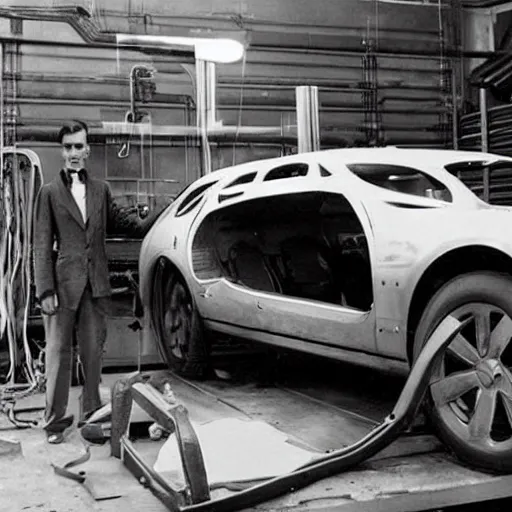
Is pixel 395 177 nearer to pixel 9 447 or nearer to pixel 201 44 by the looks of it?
pixel 9 447

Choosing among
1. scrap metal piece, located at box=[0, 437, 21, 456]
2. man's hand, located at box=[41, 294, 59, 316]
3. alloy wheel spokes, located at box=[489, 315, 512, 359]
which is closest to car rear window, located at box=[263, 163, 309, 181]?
man's hand, located at box=[41, 294, 59, 316]

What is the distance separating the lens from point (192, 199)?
16.9 ft

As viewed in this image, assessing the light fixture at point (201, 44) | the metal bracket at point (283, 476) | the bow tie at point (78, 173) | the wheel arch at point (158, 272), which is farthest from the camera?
the light fixture at point (201, 44)

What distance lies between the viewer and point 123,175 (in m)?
7.10

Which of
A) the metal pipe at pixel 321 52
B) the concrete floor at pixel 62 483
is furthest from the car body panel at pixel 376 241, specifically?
the metal pipe at pixel 321 52

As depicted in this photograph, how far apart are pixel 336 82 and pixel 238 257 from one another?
3.74 meters

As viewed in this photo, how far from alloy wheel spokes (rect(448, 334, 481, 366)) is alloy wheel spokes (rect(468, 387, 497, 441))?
0.12 meters

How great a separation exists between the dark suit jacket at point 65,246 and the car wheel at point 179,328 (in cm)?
72

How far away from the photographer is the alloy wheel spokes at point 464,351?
3.16 m

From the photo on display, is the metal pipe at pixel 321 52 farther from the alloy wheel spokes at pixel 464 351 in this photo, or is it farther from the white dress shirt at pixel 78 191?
the alloy wheel spokes at pixel 464 351

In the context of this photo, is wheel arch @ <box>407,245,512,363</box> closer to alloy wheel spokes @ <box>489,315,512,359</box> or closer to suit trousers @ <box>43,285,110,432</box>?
alloy wheel spokes @ <box>489,315,512,359</box>

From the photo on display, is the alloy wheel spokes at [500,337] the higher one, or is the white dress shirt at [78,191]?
the white dress shirt at [78,191]

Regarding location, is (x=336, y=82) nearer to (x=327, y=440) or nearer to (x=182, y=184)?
(x=182, y=184)

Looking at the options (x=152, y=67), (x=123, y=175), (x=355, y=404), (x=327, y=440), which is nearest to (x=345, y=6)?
(x=152, y=67)
